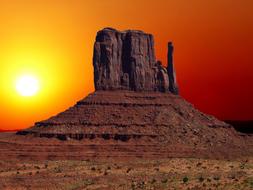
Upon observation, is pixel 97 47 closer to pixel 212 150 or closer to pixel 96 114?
pixel 96 114

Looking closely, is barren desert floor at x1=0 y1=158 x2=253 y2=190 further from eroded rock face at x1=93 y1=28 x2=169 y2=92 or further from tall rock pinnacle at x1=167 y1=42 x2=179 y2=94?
tall rock pinnacle at x1=167 y1=42 x2=179 y2=94

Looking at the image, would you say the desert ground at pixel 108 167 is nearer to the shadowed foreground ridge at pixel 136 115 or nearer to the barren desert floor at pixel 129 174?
the barren desert floor at pixel 129 174

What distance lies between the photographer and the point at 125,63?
159m

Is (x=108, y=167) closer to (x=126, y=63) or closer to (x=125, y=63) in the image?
(x=126, y=63)

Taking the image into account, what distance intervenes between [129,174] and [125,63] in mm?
57836

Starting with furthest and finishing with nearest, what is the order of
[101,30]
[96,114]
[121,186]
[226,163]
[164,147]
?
[101,30] < [96,114] < [164,147] < [226,163] < [121,186]

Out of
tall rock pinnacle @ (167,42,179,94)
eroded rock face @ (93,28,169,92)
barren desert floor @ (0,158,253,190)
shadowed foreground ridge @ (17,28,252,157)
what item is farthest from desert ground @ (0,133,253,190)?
tall rock pinnacle @ (167,42,179,94)

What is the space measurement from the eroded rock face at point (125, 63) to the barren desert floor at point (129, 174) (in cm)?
3331

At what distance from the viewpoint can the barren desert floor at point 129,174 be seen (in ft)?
277

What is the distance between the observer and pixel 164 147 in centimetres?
12950

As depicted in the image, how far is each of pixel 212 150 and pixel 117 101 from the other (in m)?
25.3

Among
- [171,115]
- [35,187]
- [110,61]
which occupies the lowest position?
[35,187]

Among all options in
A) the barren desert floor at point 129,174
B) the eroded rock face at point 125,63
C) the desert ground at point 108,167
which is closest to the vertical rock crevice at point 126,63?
the eroded rock face at point 125,63

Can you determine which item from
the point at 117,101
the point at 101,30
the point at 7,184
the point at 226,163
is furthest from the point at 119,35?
the point at 7,184
